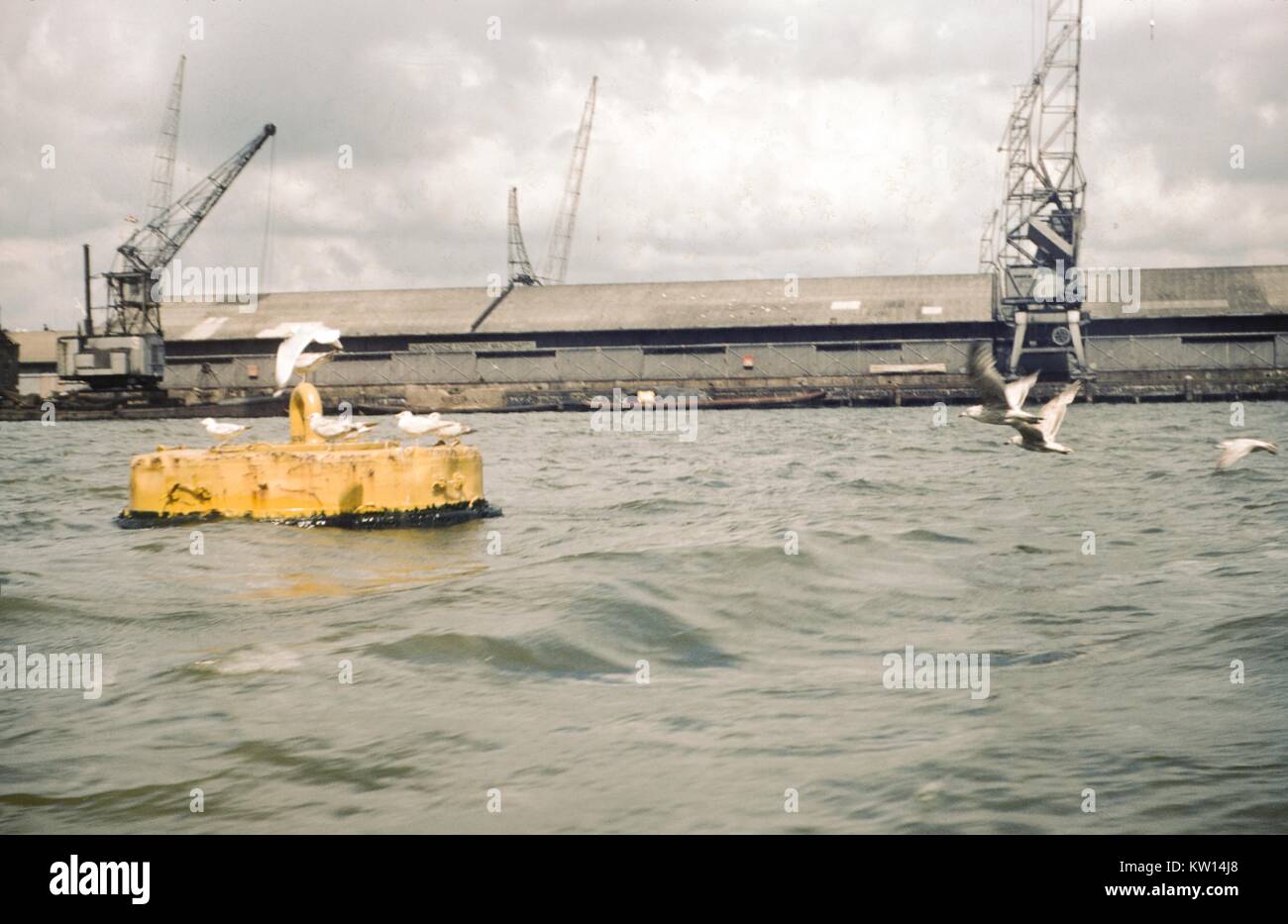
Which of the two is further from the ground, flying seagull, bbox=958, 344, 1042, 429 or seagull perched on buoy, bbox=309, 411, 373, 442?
flying seagull, bbox=958, 344, 1042, 429

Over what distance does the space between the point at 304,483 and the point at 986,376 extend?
9.28 m

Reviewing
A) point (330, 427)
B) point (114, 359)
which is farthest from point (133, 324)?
point (330, 427)

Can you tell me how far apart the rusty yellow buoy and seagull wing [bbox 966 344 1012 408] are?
8251mm

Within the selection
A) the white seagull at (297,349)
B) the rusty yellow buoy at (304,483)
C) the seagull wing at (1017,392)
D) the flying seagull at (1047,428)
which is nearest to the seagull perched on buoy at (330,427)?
the rusty yellow buoy at (304,483)

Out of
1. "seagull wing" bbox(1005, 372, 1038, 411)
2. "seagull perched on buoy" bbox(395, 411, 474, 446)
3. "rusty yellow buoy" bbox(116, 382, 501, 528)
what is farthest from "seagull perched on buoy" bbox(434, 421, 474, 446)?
"seagull wing" bbox(1005, 372, 1038, 411)

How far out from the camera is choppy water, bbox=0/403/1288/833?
637 centimetres

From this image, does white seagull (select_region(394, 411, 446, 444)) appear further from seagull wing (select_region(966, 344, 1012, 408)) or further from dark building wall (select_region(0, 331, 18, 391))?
dark building wall (select_region(0, 331, 18, 391))

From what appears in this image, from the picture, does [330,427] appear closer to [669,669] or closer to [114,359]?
[669,669]

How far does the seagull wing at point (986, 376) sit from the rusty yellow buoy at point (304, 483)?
825 centimetres

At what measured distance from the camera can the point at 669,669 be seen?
936 cm

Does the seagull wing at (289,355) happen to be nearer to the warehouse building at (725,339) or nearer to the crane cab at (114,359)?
the warehouse building at (725,339)
